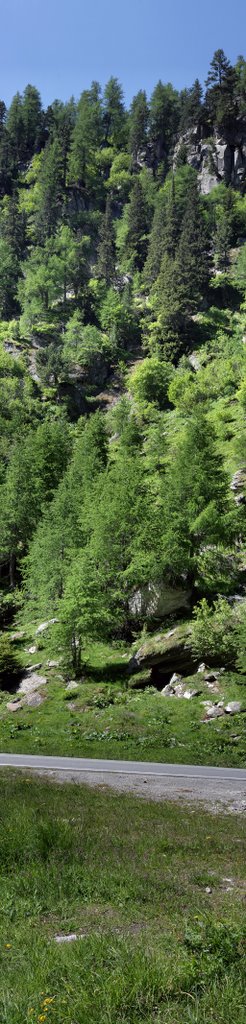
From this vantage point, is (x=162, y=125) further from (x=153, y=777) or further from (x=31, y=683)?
(x=153, y=777)

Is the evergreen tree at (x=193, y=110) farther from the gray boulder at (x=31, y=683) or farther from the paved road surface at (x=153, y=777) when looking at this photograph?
the paved road surface at (x=153, y=777)

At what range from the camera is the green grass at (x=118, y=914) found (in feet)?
14.7

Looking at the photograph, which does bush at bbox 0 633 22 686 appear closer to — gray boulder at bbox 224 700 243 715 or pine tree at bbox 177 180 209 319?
gray boulder at bbox 224 700 243 715

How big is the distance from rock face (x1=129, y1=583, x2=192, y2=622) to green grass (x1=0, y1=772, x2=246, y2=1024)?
26.7 m

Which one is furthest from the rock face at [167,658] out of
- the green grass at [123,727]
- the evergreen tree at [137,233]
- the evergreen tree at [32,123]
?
the evergreen tree at [32,123]

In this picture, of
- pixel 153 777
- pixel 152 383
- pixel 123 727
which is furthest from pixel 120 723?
pixel 152 383

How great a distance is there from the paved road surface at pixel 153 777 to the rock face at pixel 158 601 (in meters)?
17.5

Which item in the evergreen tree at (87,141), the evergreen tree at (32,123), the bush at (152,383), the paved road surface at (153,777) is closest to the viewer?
the paved road surface at (153,777)

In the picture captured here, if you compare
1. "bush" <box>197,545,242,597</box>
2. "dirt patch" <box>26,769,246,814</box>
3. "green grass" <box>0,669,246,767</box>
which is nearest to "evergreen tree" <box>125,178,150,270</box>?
"bush" <box>197,545,242,597</box>

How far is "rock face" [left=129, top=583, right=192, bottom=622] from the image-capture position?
39438 millimetres

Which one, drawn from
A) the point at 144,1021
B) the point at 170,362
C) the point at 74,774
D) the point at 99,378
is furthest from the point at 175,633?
the point at 99,378

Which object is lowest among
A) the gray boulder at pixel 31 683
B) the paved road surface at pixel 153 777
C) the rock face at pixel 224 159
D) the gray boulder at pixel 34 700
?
the gray boulder at pixel 31 683

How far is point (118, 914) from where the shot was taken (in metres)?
6.81

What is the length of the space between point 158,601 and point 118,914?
3303 cm
